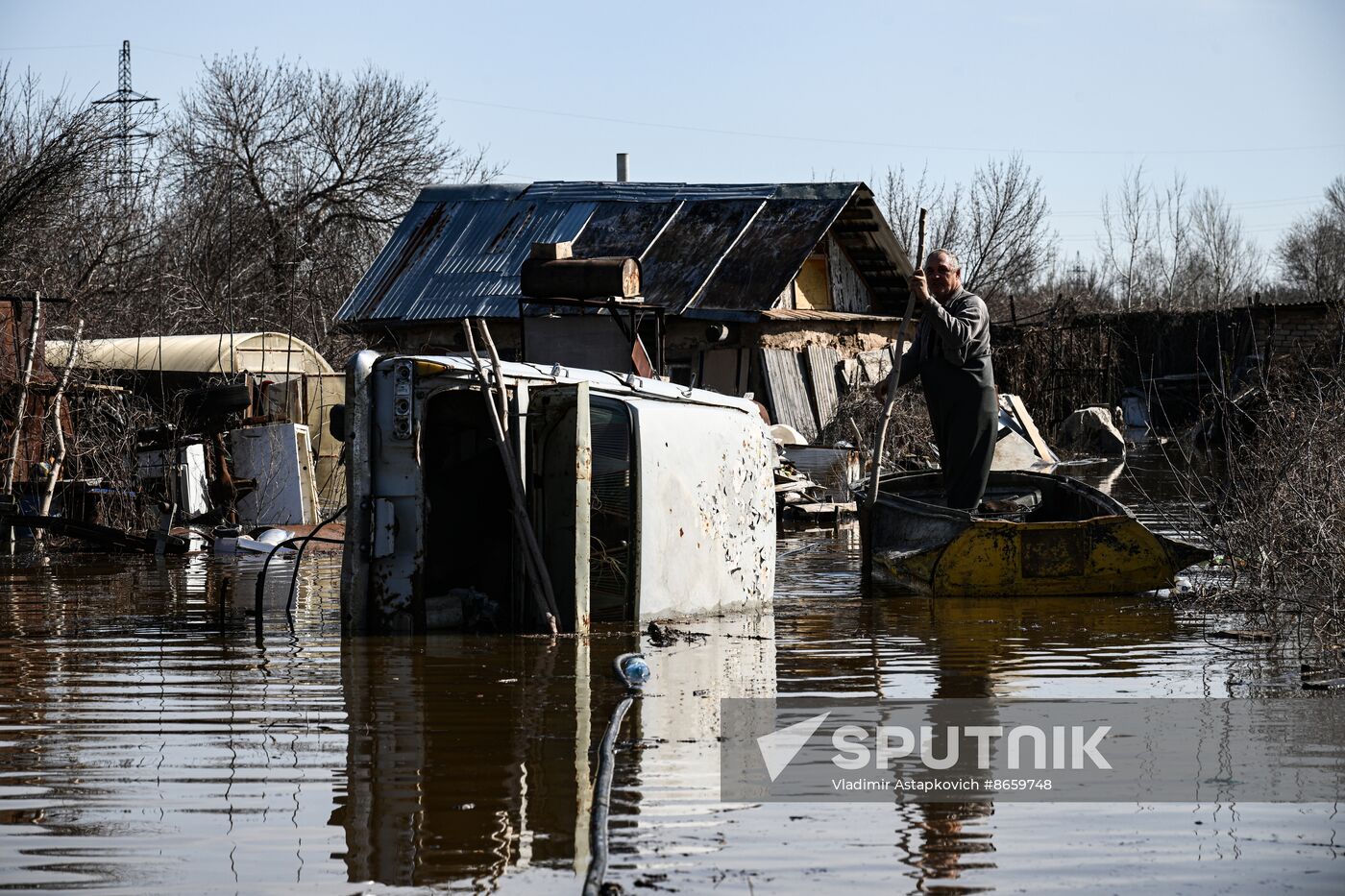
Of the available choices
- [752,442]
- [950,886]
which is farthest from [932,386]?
[950,886]

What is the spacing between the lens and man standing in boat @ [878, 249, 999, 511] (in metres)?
10.5

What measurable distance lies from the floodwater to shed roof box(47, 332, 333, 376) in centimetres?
823

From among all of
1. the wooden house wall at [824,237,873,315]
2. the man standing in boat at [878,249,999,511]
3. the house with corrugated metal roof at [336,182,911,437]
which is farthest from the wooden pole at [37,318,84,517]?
the wooden house wall at [824,237,873,315]

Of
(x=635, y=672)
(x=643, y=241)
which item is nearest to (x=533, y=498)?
(x=635, y=672)

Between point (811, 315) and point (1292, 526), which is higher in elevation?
point (811, 315)

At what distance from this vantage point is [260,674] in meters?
7.64

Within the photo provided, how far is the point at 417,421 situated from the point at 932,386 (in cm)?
396

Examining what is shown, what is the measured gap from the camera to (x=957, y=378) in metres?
10.6

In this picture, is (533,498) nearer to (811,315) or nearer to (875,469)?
(875,469)

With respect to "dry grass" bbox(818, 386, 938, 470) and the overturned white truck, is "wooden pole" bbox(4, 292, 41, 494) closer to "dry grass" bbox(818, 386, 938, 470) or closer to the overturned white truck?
the overturned white truck

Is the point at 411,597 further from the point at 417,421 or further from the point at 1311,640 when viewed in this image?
the point at 1311,640

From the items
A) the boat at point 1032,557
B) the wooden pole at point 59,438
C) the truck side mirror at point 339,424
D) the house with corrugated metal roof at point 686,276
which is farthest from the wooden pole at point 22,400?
the house with corrugated metal roof at point 686,276

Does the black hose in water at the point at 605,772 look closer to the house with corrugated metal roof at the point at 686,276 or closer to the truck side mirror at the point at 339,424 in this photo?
the truck side mirror at the point at 339,424

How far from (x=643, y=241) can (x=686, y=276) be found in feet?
4.87
